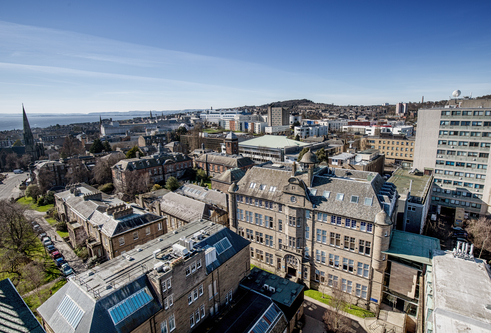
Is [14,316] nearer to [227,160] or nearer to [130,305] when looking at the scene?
[130,305]

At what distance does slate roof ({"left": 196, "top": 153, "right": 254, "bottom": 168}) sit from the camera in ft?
279

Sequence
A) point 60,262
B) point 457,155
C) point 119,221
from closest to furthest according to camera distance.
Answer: point 119,221 < point 60,262 < point 457,155

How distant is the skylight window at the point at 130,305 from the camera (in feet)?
66.5

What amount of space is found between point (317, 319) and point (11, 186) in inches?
4768

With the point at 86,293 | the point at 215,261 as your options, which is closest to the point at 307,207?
the point at 215,261

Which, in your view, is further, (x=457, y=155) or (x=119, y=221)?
(x=457, y=155)

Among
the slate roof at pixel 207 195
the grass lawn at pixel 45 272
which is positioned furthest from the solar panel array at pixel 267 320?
the grass lawn at pixel 45 272

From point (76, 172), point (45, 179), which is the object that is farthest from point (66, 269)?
point (76, 172)

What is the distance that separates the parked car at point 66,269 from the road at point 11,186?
2384 inches

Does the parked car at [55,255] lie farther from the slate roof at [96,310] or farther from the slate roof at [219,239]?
the slate roof at [219,239]

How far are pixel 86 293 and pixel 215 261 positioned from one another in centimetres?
1272

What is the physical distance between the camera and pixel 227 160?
8725 centimetres

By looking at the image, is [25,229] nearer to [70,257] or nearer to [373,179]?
[70,257]

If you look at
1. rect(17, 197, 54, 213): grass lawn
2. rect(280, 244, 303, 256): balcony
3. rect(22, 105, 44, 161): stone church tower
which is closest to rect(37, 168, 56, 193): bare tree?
rect(17, 197, 54, 213): grass lawn
